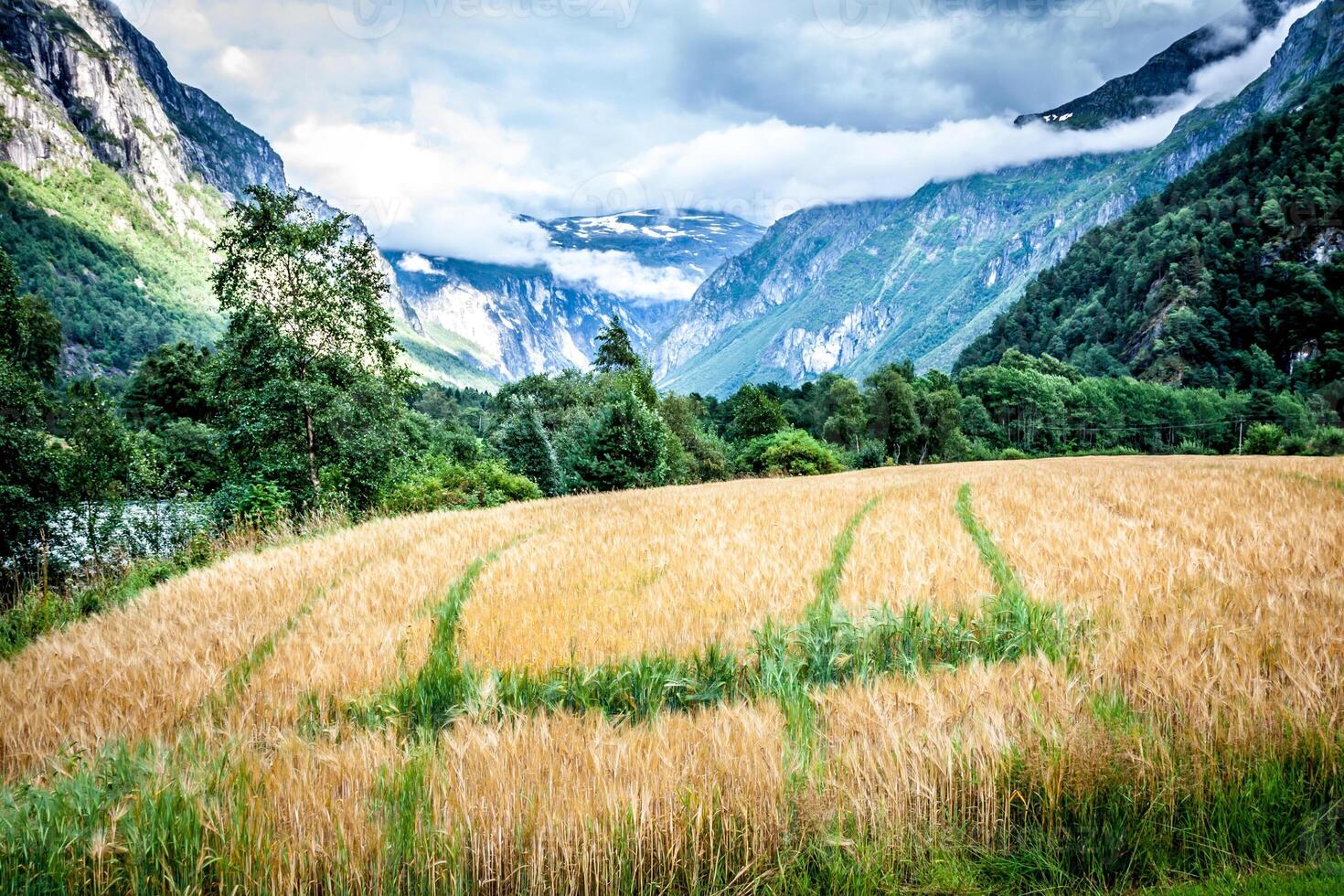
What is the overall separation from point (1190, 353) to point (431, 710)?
185m

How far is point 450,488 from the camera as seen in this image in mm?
25672

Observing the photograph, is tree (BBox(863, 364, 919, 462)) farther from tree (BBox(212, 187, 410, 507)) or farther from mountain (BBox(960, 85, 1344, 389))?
mountain (BBox(960, 85, 1344, 389))

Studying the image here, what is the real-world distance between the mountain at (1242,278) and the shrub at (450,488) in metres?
165

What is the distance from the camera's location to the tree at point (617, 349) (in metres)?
60.7

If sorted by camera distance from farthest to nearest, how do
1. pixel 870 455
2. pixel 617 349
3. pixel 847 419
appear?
1. pixel 847 419
2. pixel 870 455
3. pixel 617 349

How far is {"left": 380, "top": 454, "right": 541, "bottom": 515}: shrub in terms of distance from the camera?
70.3 ft

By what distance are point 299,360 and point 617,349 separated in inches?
1693

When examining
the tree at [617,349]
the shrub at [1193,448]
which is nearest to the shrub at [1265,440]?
the shrub at [1193,448]

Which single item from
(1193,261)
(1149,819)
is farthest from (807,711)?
(1193,261)

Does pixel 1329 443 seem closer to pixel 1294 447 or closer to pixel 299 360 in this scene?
pixel 1294 447

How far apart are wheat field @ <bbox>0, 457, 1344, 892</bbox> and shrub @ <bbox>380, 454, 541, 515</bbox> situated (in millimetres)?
15554

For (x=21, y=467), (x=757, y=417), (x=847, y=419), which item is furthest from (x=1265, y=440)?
(x=21, y=467)

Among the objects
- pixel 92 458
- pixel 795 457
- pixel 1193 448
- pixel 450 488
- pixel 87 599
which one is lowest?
pixel 1193 448

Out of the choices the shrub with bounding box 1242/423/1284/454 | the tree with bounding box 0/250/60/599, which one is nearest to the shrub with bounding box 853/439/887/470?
the shrub with bounding box 1242/423/1284/454
